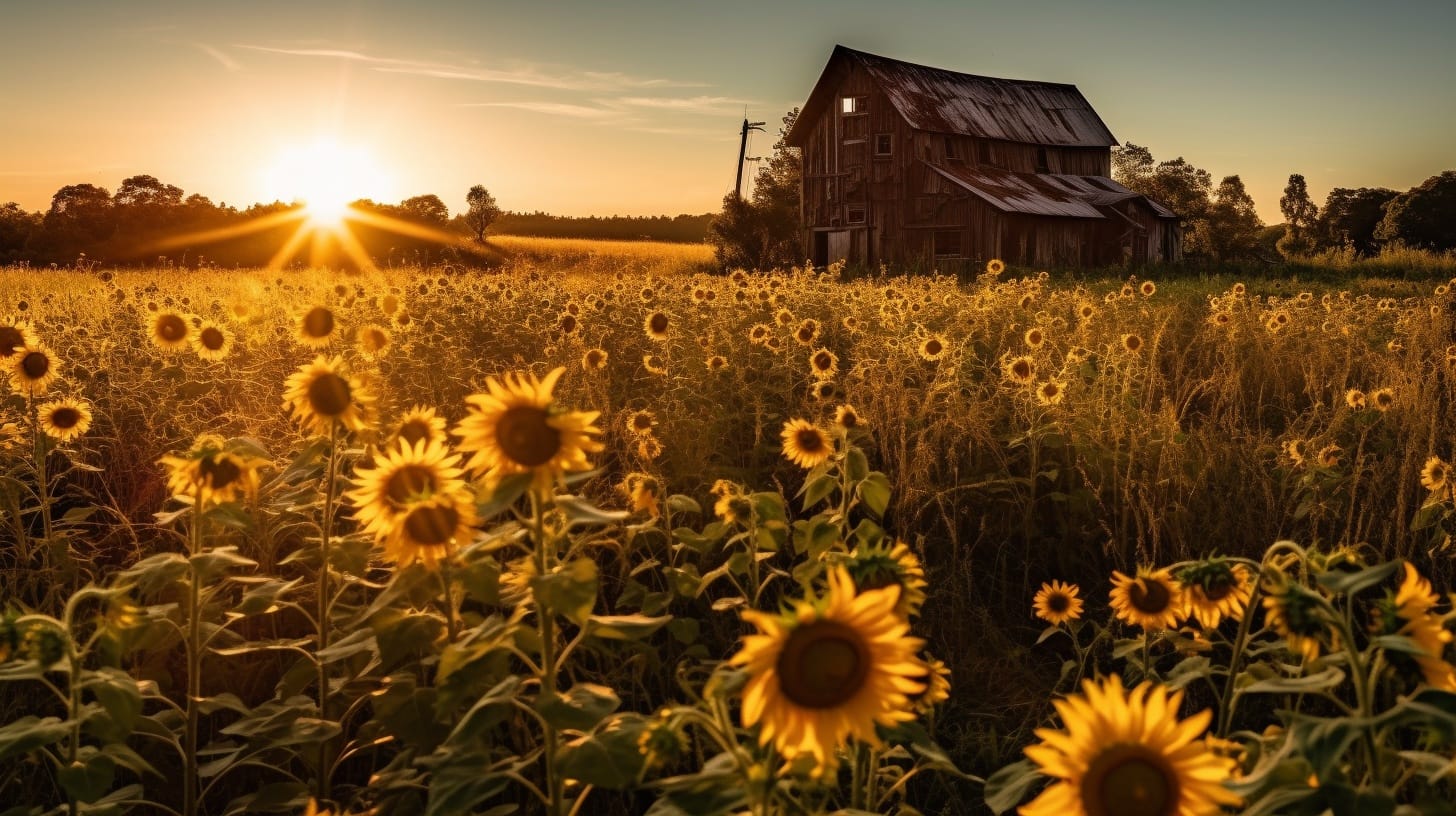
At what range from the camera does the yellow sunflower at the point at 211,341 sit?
17.6 feet

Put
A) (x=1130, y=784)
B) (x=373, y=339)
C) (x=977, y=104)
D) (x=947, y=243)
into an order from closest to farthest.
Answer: (x=1130, y=784) → (x=373, y=339) → (x=947, y=243) → (x=977, y=104)

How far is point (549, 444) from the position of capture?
63.6 inches

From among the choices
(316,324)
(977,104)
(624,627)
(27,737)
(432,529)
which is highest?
(977,104)

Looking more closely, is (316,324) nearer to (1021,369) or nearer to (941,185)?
(1021,369)

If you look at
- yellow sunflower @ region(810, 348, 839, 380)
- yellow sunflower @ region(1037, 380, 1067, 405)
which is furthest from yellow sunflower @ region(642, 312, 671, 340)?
yellow sunflower @ region(1037, 380, 1067, 405)

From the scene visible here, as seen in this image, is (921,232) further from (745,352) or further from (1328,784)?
(1328,784)

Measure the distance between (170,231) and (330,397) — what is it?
37.6 metres

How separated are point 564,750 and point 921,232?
27.2 meters

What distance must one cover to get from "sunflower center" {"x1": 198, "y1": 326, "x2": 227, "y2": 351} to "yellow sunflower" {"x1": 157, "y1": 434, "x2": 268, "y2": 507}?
145 inches

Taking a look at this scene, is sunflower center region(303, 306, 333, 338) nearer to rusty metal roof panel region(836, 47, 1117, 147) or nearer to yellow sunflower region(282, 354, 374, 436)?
yellow sunflower region(282, 354, 374, 436)

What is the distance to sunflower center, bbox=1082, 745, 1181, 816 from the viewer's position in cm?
112

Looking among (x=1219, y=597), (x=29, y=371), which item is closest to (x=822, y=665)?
(x=1219, y=597)

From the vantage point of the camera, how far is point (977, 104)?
100.0ft

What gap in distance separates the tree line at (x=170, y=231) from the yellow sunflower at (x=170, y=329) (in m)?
19.1
